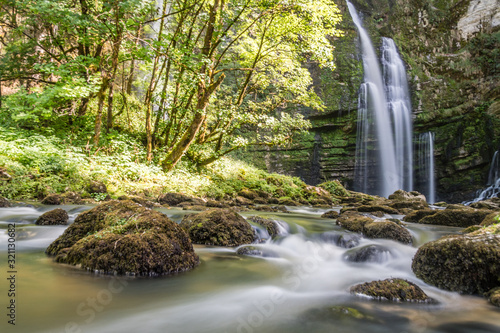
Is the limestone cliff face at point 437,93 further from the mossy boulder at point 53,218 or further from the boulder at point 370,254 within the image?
the boulder at point 370,254

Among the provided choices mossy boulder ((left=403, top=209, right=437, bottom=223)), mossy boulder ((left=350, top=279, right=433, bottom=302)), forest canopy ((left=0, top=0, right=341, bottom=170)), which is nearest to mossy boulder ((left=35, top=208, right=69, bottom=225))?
forest canopy ((left=0, top=0, right=341, bottom=170))

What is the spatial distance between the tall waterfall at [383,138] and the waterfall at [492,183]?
4.50 meters

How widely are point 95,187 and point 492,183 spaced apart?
2374cm

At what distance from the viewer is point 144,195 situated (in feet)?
31.3

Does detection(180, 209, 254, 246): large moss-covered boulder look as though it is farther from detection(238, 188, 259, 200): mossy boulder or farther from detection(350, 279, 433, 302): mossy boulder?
detection(238, 188, 259, 200): mossy boulder

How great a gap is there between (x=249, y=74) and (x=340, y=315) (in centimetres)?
1115

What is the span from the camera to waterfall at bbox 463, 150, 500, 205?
19016mm

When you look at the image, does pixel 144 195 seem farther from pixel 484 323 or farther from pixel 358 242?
pixel 484 323

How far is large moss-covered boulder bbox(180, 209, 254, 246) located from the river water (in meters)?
0.74

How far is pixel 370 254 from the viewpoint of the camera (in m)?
4.18

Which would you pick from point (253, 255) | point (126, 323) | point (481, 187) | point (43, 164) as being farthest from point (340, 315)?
point (481, 187)

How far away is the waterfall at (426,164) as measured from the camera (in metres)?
23.1

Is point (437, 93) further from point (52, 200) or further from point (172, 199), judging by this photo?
point (52, 200)

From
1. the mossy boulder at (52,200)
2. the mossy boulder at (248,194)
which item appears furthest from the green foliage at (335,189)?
the mossy boulder at (52,200)
